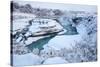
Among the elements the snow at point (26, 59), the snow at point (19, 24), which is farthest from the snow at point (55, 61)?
the snow at point (19, 24)

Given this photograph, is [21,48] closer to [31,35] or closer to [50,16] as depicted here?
[31,35]

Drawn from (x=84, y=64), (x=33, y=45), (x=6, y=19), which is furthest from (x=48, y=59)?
(x=6, y=19)

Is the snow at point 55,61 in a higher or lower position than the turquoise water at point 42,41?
lower

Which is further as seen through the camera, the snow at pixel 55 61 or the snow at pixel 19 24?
the snow at pixel 55 61

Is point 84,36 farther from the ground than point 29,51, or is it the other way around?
point 84,36

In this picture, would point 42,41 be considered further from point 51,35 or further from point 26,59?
point 26,59

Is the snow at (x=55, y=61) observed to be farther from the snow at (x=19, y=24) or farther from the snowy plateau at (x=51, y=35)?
the snow at (x=19, y=24)
